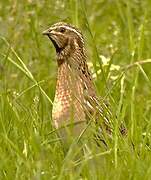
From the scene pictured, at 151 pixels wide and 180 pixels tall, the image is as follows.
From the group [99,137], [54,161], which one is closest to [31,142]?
[54,161]

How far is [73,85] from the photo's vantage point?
607cm

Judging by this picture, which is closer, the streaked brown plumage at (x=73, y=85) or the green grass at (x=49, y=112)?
the green grass at (x=49, y=112)

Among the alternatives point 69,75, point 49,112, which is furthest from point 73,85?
point 49,112

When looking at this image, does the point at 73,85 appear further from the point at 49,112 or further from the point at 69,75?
the point at 49,112

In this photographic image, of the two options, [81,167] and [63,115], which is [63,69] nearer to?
[63,115]

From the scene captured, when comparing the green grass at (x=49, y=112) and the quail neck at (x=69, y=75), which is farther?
the quail neck at (x=69, y=75)

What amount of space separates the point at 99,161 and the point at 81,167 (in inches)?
14.9

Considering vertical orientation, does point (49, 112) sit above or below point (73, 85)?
below

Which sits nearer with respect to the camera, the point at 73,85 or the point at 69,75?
the point at 73,85

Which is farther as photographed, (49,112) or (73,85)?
(49,112)

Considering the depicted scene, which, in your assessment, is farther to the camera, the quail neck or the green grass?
the quail neck

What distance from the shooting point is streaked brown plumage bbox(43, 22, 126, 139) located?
19.3 ft

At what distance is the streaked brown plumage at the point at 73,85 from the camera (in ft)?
19.3

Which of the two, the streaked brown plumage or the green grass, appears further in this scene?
the streaked brown plumage
